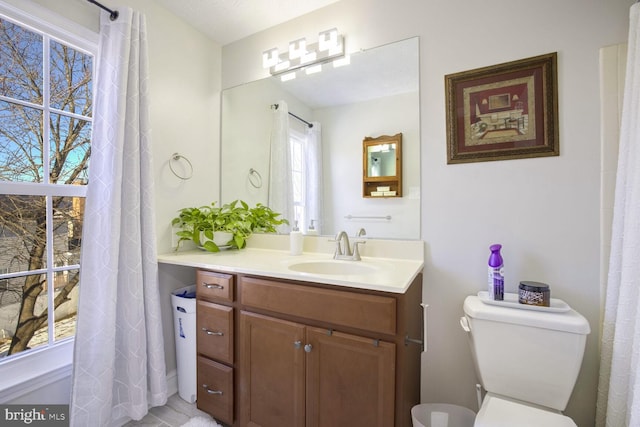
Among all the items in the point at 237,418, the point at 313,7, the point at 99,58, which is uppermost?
the point at 313,7

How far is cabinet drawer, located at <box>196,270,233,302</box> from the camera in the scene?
1.36 m

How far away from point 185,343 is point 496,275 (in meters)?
1.71

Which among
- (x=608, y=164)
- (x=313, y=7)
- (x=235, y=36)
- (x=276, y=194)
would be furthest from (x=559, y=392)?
(x=235, y=36)

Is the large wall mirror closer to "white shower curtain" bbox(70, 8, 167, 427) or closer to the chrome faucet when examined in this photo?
the chrome faucet

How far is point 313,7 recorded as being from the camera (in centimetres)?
173

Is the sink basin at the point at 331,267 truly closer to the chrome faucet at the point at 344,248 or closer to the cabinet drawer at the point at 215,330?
the chrome faucet at the point at 344,248

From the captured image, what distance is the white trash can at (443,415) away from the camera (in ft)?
4.16

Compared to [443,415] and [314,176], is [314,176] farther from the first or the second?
[443,415]

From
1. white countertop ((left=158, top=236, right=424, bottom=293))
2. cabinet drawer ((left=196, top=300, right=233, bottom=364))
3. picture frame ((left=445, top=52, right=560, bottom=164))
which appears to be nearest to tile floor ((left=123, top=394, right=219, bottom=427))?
cabinet drawer ((left=196, top=300, right=233, bottom=364))

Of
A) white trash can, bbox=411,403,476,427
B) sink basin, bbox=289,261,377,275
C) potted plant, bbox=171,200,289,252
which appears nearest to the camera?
white trash can, bbox=411,403,476,427

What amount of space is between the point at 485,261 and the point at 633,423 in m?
0.68

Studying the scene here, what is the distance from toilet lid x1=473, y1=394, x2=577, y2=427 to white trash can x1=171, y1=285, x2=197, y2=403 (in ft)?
4.76

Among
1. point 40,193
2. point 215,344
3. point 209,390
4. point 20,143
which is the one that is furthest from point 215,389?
point 20,143

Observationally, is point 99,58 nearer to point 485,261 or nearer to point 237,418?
point 237,418
